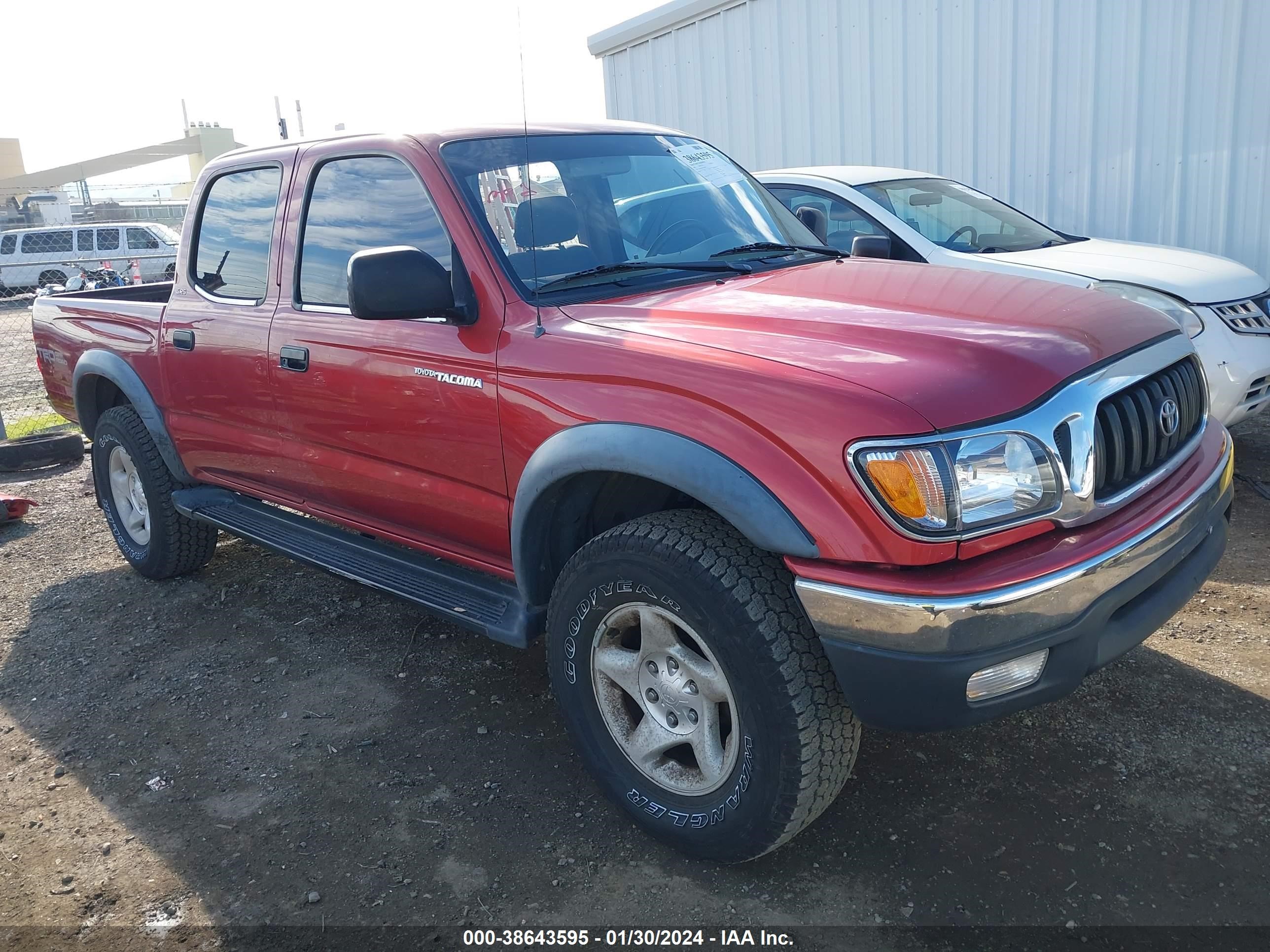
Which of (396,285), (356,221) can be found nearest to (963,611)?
(396,285)

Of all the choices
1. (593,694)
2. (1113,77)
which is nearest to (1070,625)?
(593,694)

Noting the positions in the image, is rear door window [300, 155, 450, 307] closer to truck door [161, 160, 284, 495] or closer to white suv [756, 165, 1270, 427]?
truck door [161, 160, 284, 495]

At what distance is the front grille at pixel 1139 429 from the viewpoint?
Result: 2383 mm

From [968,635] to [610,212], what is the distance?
190 centimetres

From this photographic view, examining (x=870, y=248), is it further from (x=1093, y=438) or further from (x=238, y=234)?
(x=238, y=234)

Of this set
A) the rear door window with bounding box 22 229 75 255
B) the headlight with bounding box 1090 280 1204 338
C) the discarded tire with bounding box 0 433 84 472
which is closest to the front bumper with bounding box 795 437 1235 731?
the headlight with bounding box 1090 280 1204 338

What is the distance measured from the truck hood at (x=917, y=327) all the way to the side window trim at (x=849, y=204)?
2.74 meters

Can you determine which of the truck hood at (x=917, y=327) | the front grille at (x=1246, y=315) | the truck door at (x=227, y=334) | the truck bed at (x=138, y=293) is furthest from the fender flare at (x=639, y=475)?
the front grille at (x=1246, y=315)

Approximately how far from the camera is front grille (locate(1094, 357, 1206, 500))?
238 cm

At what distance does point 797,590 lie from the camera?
7.31 feet

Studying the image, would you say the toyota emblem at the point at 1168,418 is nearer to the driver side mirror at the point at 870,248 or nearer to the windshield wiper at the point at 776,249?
the windshield wiper at the point at 776,249

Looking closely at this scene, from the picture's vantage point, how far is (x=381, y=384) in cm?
325

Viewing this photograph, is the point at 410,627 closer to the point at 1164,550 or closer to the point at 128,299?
the point at 128,299

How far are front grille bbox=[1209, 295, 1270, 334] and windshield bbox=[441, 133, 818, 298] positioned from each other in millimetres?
2712
